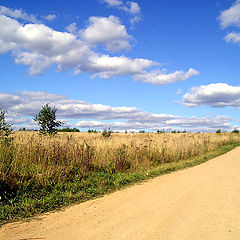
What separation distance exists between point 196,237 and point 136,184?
418 centimetres

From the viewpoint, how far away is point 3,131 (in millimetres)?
9227

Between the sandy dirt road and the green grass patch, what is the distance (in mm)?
421

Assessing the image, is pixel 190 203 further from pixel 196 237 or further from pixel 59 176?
pixel 59 176

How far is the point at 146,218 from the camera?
4762mm

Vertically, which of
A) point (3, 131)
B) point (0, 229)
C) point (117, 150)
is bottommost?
point (0, 229)

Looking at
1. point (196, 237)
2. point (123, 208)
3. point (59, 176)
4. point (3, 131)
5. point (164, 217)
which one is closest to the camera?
point (196, 237)

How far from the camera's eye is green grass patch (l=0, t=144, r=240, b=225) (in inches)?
213

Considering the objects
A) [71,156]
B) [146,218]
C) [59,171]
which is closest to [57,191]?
[59,171]

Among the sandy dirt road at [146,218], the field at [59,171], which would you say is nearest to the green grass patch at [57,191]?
the field at [59,171]

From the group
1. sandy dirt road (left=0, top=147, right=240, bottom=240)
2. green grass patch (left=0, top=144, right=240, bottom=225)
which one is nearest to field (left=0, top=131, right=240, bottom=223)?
green grass patch (left=0, top=144, right=240, bottom=225)

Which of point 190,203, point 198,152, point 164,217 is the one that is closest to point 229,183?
point 190,203

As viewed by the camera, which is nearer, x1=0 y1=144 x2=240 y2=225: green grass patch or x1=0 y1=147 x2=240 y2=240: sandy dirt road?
x1=0 y1=147 x2=240 y2=240: sandy dirt road

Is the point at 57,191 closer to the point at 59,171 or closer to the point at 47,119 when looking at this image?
the point at 59,171

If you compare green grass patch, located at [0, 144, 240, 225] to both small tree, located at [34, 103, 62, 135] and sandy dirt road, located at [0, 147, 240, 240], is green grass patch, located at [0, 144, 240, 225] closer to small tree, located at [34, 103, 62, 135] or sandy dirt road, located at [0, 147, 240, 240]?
sandy dirt road, located at [0, 147, 240, 240]
